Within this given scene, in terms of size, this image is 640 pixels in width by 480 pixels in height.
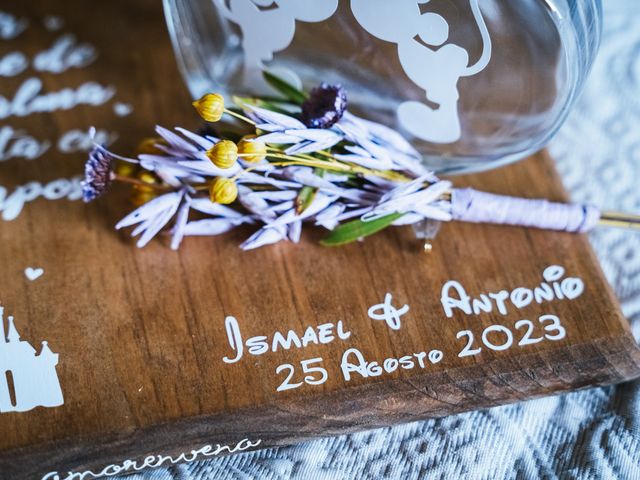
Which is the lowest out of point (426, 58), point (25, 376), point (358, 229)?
point (25, 376)

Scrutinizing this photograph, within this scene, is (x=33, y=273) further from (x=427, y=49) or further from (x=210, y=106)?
(x=427, y=49)

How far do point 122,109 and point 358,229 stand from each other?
8.3 inches

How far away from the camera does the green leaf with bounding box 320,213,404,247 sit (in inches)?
19.6

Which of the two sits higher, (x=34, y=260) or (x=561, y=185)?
(x=561, y=185)

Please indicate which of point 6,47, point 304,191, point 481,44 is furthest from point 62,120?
point 481,44

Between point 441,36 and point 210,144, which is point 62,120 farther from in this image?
point 441,36

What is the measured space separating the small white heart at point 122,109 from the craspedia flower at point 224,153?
0.17 m

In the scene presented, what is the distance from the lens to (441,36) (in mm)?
465

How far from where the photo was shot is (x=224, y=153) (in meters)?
0.43

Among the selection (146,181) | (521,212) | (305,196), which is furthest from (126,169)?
(521,212)

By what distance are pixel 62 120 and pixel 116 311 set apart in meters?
0.17

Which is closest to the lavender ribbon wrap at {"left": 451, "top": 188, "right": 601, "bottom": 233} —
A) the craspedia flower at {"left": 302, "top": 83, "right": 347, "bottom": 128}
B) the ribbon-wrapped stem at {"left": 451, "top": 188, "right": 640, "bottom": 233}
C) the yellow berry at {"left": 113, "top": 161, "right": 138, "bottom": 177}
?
the ribbon-wrapped stem at {"left": 451, "top": 188, "right": 640, "bottom": 233}

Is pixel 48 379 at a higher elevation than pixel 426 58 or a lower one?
lower

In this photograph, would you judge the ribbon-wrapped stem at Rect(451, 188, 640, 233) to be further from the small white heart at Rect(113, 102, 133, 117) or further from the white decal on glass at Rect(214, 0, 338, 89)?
the small white heart at Rect(113, 102, 133, 117)
